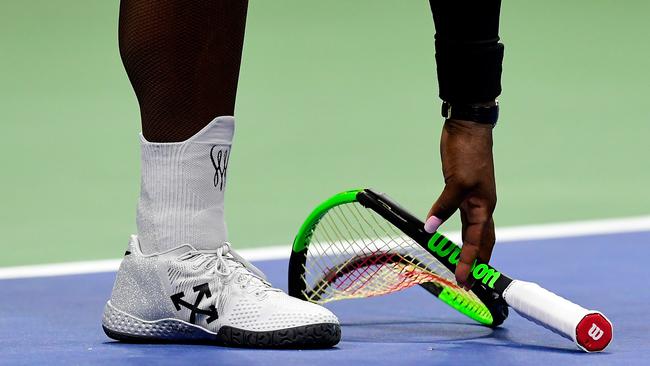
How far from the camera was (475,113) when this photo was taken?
6.31ft

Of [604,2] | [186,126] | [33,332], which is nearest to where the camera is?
[186,126]

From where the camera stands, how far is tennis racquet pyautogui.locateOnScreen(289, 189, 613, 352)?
1813 millimetres

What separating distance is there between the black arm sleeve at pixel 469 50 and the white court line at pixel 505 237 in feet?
4.13

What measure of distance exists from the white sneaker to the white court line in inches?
39.5

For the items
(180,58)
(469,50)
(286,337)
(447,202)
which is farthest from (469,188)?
(180,58)

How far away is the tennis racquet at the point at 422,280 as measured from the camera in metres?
1.81

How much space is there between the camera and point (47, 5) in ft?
18.2

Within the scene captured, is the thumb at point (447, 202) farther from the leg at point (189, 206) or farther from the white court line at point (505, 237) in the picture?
the white court line at point (505, 237)

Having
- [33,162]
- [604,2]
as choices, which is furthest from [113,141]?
[604,2]

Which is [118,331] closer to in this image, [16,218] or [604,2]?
[16,218]

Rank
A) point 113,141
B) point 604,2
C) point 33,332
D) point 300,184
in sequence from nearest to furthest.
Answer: point 33,332 → point 300,184 → point 113,141 → point 604,2

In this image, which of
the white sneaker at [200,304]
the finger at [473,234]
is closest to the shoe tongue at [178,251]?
A: the white sneaker at [200,304]

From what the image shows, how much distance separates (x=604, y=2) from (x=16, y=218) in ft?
10.8

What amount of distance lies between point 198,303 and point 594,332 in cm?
53
